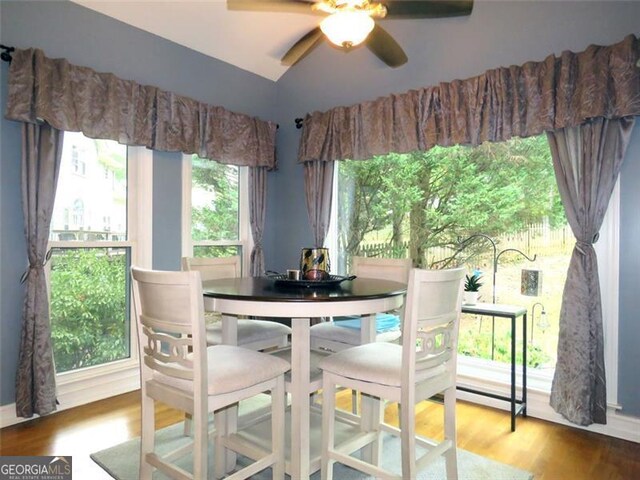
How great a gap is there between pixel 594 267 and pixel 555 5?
1.65 meters

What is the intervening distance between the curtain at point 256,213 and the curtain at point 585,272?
2.53 metres

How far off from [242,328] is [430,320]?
120 cm

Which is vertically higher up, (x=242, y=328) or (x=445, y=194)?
(x=445, y=194)

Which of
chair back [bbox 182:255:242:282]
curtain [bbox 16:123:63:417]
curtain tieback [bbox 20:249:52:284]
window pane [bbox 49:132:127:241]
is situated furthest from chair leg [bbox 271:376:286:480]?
window pane [bbox 49:132:127:241]

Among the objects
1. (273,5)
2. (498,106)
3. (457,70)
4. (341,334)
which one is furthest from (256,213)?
(498,106)

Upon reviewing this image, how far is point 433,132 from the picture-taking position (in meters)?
2.92

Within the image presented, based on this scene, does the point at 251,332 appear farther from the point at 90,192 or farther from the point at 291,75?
the point at 291,75

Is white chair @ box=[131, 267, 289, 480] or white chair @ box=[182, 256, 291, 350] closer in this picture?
white chair @ box=[131, 267, 289, 480]

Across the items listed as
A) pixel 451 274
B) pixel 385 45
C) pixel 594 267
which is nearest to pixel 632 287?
pixel 594 267

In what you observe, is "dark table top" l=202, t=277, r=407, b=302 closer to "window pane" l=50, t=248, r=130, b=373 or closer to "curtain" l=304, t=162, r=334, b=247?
"window pane" l=50, t=248, r=130, b=373

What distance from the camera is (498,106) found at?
2.65 m

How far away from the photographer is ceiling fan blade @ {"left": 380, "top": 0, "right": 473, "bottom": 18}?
82.1 inches

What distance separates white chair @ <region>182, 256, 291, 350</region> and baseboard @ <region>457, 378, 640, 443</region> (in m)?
1.44

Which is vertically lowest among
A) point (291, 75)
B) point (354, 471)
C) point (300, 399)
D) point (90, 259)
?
point (354, 471)
